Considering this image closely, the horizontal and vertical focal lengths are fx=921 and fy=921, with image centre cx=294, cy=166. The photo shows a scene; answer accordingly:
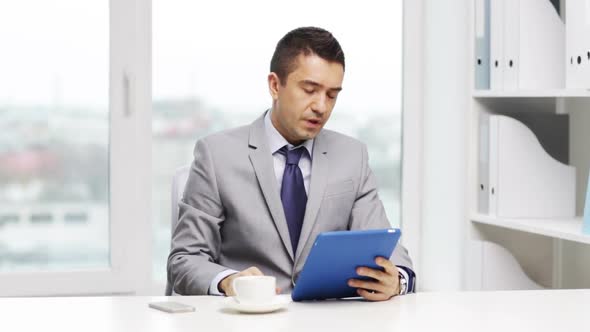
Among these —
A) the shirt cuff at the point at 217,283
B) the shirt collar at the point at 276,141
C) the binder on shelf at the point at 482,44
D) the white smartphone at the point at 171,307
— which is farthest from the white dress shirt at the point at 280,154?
the binder on shelf at the point at 482,44

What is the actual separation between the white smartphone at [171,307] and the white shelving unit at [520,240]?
1475 millimetres

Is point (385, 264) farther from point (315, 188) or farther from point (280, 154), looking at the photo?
point (280, 154)

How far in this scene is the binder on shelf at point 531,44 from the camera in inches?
113

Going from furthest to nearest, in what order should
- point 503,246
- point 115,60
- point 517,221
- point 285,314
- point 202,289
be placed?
1. point 115,60
2. point 503,246
3. point 517,221
4. point 202,289
5. point 285,314

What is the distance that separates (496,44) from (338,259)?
57.0 inches

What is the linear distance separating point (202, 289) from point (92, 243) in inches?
59.9

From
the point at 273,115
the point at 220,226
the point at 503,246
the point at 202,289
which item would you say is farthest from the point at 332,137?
the point at 503,246

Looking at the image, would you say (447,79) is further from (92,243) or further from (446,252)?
(92,243)

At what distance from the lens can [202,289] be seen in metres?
2.11

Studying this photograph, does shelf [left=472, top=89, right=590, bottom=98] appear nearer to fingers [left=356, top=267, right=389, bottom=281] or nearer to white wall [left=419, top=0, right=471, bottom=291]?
white wall [left=419, top=0, right=471, bottom=291]

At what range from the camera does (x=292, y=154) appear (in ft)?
7.93

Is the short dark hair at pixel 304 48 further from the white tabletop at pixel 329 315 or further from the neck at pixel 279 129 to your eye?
the white tabletop at pixel 329 315

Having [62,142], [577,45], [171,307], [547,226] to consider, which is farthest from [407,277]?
[62,142]

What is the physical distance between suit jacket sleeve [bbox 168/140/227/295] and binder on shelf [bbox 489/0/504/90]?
3.63 ft
